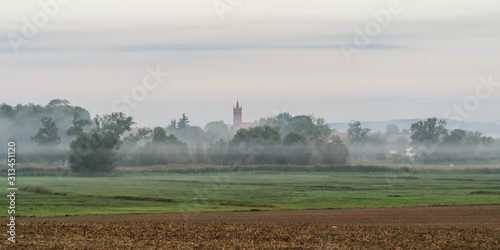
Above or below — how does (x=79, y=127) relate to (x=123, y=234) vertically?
above

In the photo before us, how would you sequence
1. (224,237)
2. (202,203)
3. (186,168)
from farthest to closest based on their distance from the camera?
(186,168)
(202,203)
(224,237)

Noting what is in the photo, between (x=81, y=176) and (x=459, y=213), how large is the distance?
A: 77290 mm

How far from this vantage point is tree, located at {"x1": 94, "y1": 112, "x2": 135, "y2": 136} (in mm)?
151250

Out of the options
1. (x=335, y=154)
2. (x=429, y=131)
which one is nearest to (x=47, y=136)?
(x=335, y=154)

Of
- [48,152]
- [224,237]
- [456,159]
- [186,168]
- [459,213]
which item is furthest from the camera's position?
[456,159]

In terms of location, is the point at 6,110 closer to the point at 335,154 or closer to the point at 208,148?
the point at 208,148

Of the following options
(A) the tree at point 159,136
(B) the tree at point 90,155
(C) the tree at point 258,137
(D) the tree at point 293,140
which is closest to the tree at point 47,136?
(A) the tree at point 159,136

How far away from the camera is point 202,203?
59.4 m

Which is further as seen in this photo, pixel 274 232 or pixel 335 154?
pixel 335 154

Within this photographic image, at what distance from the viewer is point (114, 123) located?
500ft

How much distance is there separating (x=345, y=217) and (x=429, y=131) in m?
139

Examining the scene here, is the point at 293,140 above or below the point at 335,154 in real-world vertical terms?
above

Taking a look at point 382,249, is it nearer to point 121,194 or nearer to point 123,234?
point 123,234

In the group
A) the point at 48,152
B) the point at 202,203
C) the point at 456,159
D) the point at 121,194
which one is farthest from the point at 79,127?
the point at 202,203
